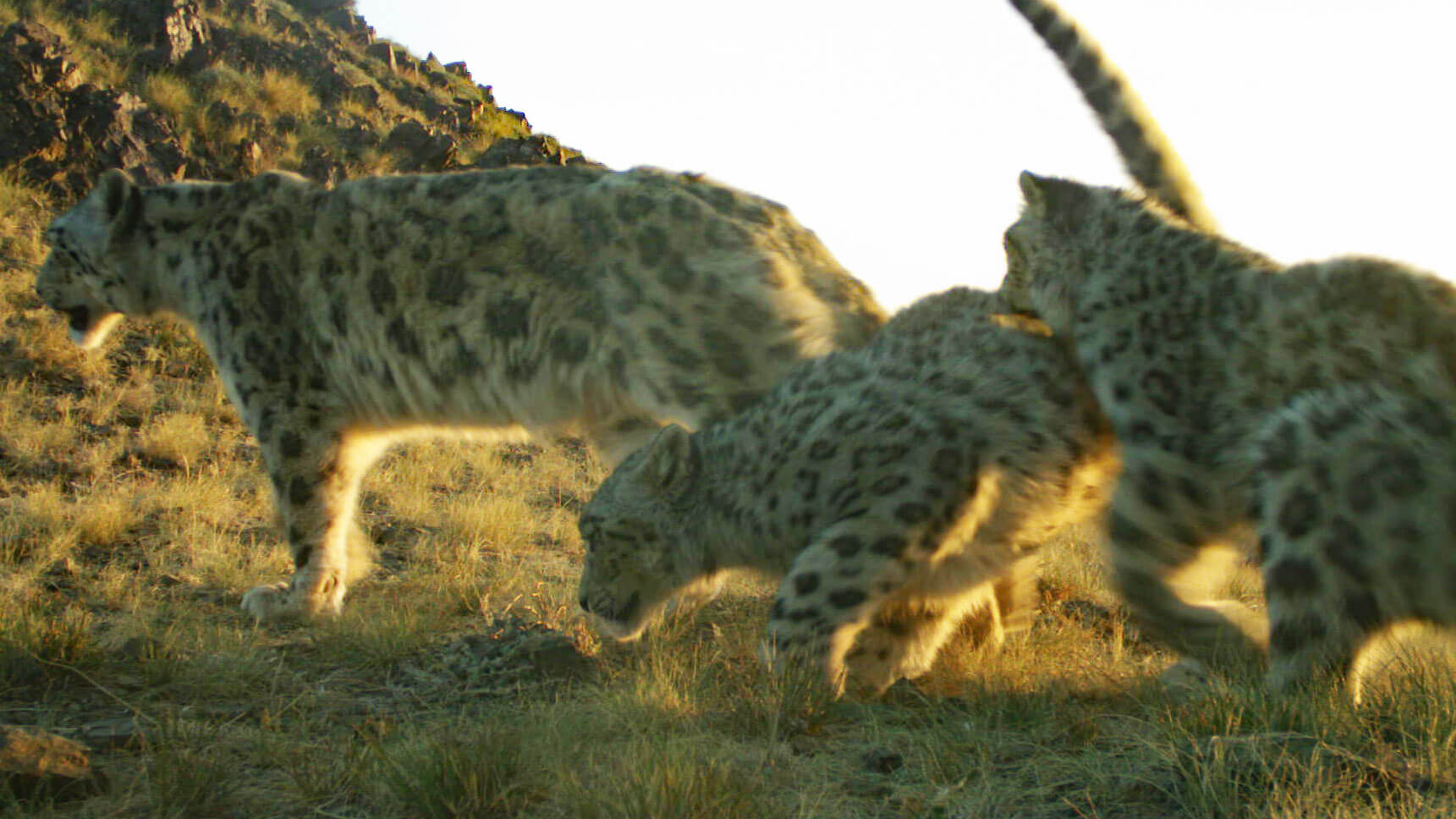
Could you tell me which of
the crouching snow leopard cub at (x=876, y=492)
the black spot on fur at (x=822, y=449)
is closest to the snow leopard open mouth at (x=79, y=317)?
the crouching snow leopard cub at (x=876, y=492)

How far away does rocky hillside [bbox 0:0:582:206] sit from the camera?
16078mm

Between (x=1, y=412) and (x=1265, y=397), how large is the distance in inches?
398

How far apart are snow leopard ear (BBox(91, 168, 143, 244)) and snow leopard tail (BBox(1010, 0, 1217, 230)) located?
5352 millimetres

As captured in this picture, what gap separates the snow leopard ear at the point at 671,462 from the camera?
539 cm

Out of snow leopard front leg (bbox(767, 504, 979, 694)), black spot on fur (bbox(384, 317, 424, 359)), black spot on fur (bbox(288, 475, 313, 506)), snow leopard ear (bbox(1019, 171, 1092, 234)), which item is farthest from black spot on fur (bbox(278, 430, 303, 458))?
snow leopard ear (bbox(1019, 171, 1092, 234))

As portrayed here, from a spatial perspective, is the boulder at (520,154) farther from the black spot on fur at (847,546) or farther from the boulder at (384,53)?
the black spot on fur at (847,546)

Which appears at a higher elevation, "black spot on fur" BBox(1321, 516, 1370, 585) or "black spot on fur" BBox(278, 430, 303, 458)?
"black spot on fur" BBox(278, 430, 303, 458)

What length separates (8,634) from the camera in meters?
4.64

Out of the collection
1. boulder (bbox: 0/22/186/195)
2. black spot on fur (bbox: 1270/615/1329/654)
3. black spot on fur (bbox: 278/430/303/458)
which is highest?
boulder (bbox: 0/22/186/195)

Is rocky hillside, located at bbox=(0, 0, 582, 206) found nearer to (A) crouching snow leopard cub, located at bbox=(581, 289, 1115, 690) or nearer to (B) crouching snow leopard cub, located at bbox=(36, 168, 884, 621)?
(B) crouching snow leopard cub, located at bbox=(36, 168, 884, 621)

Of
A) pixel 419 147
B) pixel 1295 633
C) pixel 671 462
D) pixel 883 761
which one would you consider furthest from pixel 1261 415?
pixel 419 147

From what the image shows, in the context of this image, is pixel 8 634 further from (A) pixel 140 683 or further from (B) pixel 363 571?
(B) pixel 363 571

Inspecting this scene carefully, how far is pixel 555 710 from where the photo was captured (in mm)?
4262

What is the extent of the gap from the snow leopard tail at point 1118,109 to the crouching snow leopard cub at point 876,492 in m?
1.35
